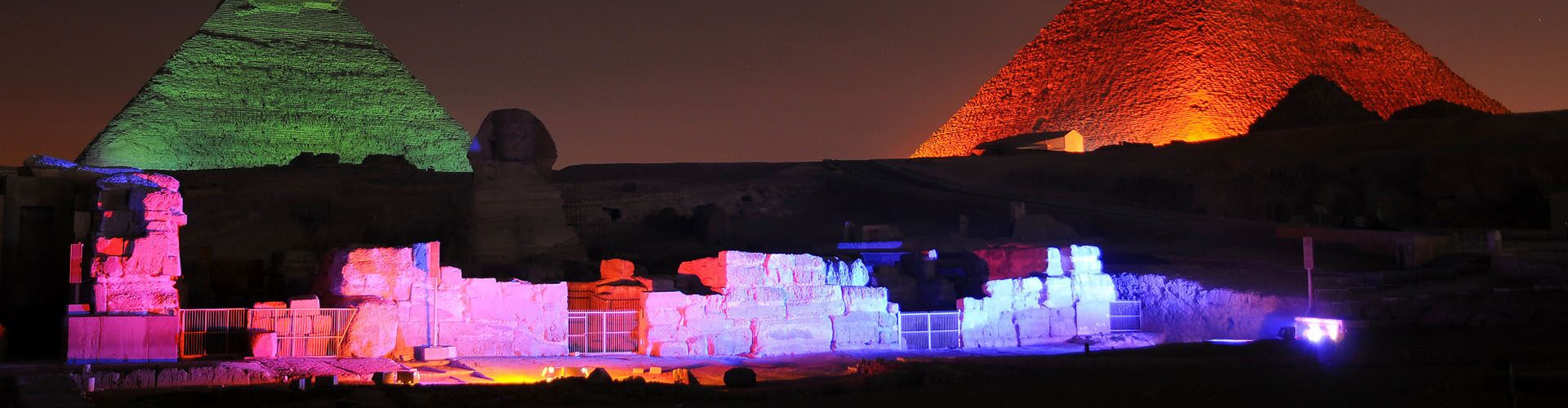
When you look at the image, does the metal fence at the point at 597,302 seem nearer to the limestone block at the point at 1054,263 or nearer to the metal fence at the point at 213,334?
the metal fence at the point at 213,334

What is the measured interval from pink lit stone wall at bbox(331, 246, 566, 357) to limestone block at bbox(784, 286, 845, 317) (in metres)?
2.41

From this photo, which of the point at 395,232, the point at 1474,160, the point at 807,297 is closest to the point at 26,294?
the point at 807,297

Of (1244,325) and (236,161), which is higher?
(236,161)

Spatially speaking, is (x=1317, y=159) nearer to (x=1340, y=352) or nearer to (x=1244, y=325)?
(x=1244, y=325)

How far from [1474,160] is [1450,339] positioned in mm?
25284

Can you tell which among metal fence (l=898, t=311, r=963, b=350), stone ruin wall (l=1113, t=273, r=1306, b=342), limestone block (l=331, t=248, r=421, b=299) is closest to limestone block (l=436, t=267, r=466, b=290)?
limestone block (l=331, t=248, r=421, b=299)

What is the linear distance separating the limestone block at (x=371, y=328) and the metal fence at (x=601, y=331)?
71.2 inches

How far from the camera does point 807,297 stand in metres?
15.5

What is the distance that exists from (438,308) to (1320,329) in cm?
943

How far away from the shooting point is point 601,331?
15.2 meters

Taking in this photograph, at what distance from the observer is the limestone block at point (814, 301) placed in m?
15.4

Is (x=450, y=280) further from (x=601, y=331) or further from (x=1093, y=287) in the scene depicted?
(x=1093, y=287)

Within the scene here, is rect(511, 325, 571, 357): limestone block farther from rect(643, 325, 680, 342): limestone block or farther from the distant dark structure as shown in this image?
the distant dark structure

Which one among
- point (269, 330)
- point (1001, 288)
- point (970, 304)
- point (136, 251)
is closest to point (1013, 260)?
point (1001, 288)
